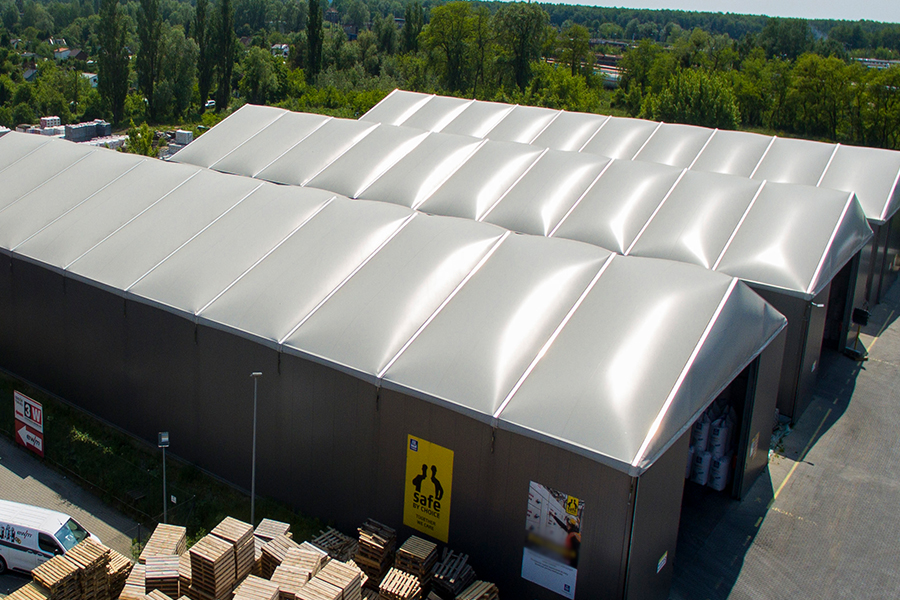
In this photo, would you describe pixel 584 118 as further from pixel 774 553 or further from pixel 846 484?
pixel 774 553

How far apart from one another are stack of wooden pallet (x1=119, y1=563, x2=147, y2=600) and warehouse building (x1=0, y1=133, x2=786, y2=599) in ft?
13.9

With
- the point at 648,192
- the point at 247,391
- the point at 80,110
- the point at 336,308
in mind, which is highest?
the point at 648,192

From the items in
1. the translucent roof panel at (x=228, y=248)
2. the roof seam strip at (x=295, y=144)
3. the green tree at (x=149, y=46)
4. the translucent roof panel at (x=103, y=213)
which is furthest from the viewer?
the green tree at (x=149, y=46)

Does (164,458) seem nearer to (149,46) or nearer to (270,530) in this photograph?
(270,530)

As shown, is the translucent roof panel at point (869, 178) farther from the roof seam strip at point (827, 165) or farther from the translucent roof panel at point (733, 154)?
the translucent roof panel at point (733, 154)

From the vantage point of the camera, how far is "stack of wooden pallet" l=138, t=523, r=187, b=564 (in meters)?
17.2

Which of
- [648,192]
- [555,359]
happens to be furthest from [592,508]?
[648,192]

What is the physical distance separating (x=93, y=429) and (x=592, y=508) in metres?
15.8

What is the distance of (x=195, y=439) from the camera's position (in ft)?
69.9

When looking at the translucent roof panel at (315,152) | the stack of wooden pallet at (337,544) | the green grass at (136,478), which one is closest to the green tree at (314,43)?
the translucent roof panel at (315,152)

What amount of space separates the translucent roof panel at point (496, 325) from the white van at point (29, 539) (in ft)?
27.8

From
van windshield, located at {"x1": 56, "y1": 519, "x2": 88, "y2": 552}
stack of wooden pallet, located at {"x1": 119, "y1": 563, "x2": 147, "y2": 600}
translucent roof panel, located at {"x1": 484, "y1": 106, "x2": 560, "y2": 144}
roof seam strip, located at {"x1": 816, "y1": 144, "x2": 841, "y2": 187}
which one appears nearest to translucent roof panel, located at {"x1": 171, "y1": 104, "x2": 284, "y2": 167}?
translucent roof panel, located at {"x1": 484, "y1": 106, "x2": 560, "y2": 144}

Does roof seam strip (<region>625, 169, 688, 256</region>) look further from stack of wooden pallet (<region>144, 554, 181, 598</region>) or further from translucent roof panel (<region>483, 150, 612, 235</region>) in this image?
stack of wooden pallet (<region>144, 554, 181, 598</region>)

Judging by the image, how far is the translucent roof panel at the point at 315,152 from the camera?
1189 inches
